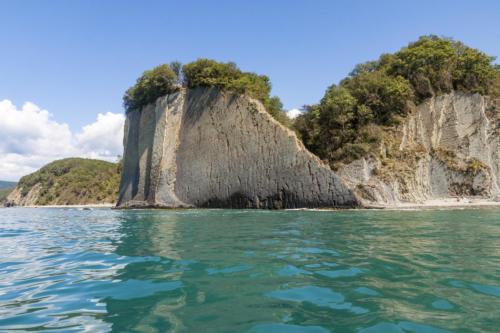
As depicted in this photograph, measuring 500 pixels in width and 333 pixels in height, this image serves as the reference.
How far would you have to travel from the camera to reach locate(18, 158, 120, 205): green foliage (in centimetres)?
8044

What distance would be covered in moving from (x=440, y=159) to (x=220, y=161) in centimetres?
2415

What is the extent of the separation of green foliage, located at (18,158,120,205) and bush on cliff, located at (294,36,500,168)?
156 ft

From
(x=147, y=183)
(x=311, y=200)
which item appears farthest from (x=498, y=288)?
(x=147, y=183)

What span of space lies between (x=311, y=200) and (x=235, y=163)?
32.5 feet

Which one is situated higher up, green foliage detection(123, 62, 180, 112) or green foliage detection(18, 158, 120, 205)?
green foliage detection(123, 62, 180, 112)

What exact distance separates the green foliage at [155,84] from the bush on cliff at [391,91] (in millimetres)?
17609

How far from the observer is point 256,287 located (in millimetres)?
6289

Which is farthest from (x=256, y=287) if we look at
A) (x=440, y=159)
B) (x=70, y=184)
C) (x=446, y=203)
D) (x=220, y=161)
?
(x=70, y=184)

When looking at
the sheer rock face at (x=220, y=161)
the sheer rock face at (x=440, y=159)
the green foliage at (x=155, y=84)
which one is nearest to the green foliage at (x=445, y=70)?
the sheer rock face at (x=440, y=159)

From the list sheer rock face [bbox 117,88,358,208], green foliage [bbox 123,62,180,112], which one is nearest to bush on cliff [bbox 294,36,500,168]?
sheer rock face [bbox 117,88,358,208]

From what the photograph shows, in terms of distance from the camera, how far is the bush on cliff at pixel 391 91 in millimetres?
40906

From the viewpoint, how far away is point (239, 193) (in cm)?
3778

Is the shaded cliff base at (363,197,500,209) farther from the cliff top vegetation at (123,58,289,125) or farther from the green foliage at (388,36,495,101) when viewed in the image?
the cliff top vegetation at (123,58,289,125)

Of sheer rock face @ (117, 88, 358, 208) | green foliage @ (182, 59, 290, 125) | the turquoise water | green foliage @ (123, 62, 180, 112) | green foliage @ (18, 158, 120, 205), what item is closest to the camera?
the turquoise water
